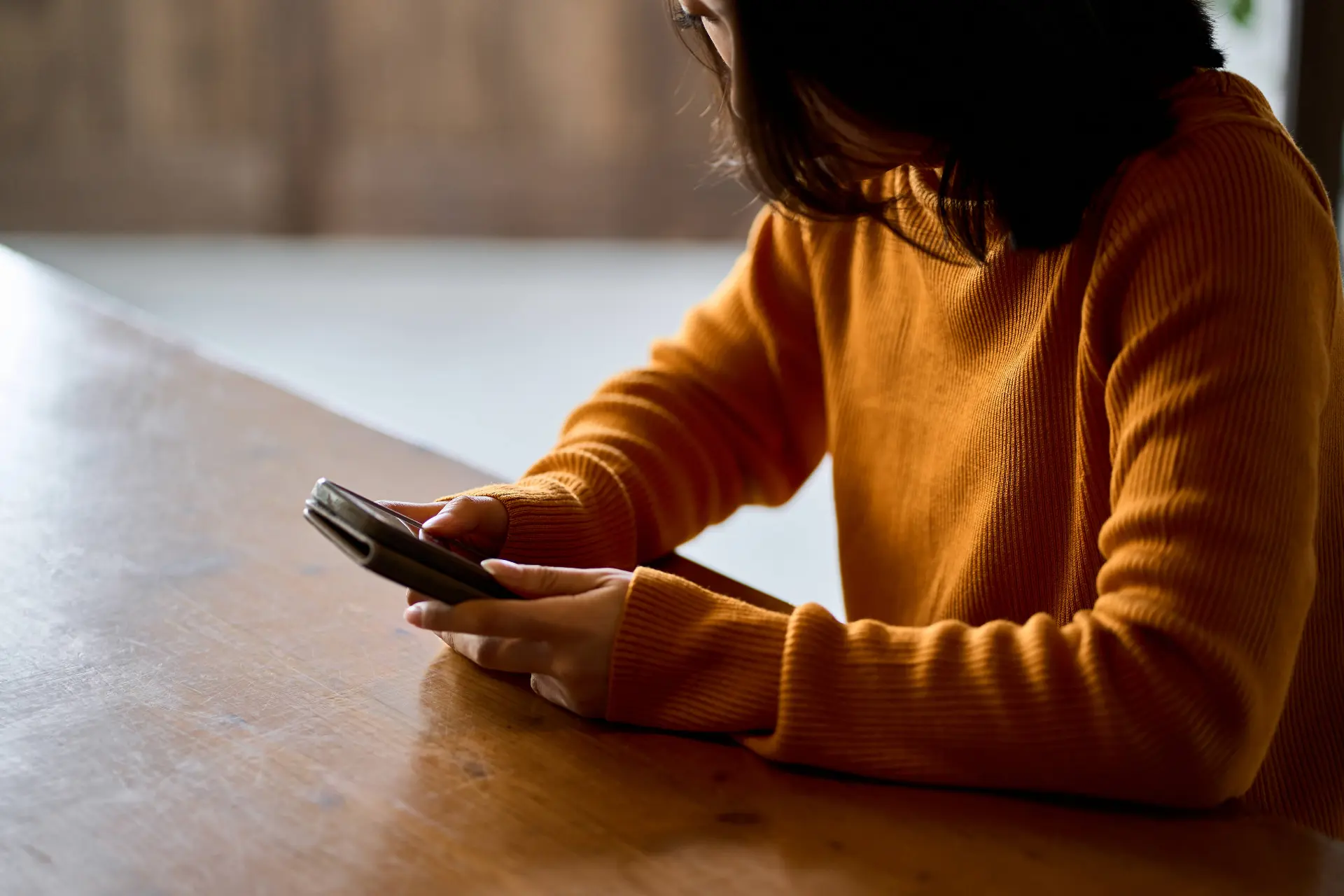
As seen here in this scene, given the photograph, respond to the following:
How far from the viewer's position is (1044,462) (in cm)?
79

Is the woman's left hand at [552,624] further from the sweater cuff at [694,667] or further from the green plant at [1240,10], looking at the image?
the green plant at [1240,10]

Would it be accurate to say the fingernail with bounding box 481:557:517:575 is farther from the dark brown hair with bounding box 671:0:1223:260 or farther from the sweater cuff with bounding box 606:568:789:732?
the dark brown hair with bounding box 671:0:1223:260

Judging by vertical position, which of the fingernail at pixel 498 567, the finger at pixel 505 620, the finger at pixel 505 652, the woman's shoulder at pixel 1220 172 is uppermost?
the woman's shoulder at pixel 1220 172

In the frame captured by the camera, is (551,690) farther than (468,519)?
No

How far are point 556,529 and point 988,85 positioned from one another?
0.37 meters

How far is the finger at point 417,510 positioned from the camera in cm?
82

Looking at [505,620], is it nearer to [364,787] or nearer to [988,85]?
[364,787]

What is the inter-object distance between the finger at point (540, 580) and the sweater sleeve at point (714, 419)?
17cm

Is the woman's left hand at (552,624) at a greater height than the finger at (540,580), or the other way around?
the finger at (540,580)

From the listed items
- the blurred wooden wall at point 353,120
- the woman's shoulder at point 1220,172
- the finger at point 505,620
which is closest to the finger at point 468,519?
the finger at point 505,620

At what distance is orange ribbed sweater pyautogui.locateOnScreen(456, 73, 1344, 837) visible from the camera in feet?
2.00

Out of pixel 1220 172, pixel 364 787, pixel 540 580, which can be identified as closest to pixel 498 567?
pixel 540 580

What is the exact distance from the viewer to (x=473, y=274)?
4004 millimetres

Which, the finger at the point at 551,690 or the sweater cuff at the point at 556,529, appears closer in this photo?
the finger at the point at 551,690
